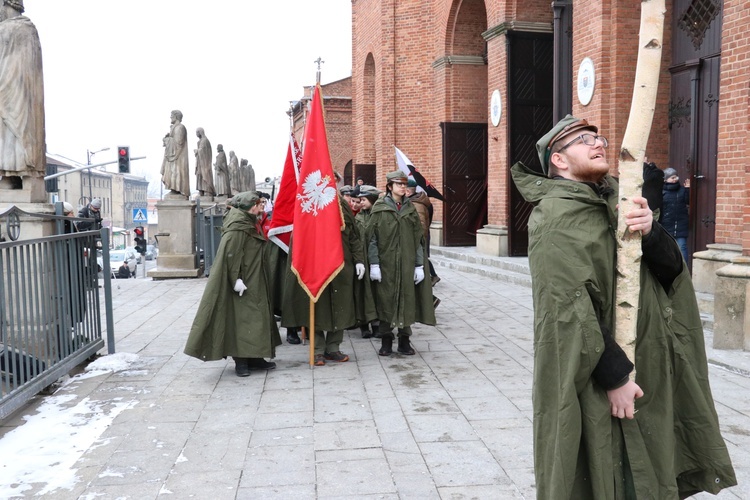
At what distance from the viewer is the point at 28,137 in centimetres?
680

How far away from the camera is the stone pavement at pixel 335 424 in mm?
4074

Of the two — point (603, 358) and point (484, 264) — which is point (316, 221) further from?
point (484, 264)

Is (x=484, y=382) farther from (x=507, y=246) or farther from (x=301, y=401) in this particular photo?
(x=507, y=246)

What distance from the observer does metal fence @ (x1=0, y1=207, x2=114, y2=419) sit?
5.17 m

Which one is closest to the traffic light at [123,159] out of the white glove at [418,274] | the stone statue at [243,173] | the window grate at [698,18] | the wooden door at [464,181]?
the stone statue at [243,173]

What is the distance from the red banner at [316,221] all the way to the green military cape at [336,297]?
0.19 meters

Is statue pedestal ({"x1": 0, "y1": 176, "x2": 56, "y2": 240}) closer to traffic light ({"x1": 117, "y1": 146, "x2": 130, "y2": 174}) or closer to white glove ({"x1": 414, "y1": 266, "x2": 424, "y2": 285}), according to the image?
white glove ({"x1": 414, "y1": 266, "x2": 424, "y2": 285})

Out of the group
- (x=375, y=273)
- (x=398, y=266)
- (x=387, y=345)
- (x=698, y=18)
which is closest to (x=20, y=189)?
(x=375, y=273)

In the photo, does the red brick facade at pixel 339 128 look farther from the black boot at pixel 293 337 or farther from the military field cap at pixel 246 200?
the military field cap at pixel 246 200

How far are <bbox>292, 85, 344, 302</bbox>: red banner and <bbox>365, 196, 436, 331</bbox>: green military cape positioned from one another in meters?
0.49

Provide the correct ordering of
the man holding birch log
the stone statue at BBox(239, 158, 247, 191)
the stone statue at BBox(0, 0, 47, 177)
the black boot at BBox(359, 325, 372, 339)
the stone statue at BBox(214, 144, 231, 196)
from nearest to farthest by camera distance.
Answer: the man holding birch log < the stone statue at BBox(0, 0, 47, 177) < the black boot at BBox(359, 325, 372, 339) < the stone statue at BBox(214, 144, 231, 196) < the stone statue at BBox(239, 158, 247, 191)

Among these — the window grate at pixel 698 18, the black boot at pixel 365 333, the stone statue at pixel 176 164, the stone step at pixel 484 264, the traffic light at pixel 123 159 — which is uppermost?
the window grate at pixel 698 18

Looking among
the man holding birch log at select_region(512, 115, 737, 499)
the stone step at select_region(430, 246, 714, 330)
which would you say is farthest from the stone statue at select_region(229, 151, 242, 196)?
the man holding birch log at select_region(512, 115, 737, 499)

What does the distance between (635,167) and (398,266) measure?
503cm
